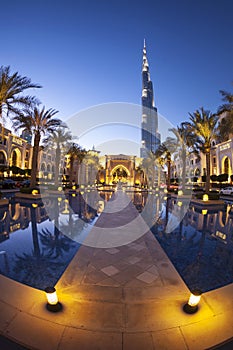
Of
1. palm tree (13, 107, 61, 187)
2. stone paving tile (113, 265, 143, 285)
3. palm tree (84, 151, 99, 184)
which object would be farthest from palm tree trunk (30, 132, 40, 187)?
palm tree (84, 151, 99, 184)

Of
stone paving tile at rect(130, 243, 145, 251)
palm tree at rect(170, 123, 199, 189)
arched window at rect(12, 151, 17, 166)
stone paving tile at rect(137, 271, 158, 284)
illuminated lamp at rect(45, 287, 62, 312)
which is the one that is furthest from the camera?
arched window at rect(12, 151, 17, 166)

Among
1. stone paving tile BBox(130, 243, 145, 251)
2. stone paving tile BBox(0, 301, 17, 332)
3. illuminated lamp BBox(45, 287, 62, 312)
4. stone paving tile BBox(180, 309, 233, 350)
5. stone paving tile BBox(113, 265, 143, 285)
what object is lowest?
stone paving tile BBox(113, 265, 143, 285)

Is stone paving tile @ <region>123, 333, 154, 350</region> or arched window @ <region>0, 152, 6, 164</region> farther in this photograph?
arched window @ <region>0, 152, 6, 164</region>

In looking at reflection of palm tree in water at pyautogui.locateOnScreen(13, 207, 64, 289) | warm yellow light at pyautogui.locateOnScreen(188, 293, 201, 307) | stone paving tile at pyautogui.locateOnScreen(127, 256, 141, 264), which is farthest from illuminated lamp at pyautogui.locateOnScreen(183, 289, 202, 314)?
reflection of palm tree in water at pyautogui.locateOnScreen(13, 207, 64, 289)

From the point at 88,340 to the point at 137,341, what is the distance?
0.63m

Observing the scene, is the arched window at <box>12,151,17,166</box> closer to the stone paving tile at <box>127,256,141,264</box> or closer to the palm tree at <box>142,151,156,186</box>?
the palm tree at <box>142,151,156,186</box>

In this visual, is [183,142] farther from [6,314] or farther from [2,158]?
[2,158]

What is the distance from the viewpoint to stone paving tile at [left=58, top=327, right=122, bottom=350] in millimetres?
2387

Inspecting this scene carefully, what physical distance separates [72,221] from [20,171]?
145ft

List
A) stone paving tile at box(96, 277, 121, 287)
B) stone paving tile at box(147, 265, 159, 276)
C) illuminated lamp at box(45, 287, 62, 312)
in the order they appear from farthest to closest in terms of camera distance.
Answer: stone paving tile at box(147, 265, 159, 276) < stone paving tile at box(96, 277, 121, 287) < illuminated lamp at box(45, 287, 62, 312)

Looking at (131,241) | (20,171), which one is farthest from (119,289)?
(20,171)

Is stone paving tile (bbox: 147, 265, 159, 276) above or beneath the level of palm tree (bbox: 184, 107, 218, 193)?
beneath

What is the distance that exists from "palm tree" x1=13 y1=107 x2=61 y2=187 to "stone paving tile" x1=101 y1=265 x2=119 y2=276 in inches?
644

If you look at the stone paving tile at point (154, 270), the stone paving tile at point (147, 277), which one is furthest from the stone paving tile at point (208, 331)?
the stone paving tile at point (154, 270)
